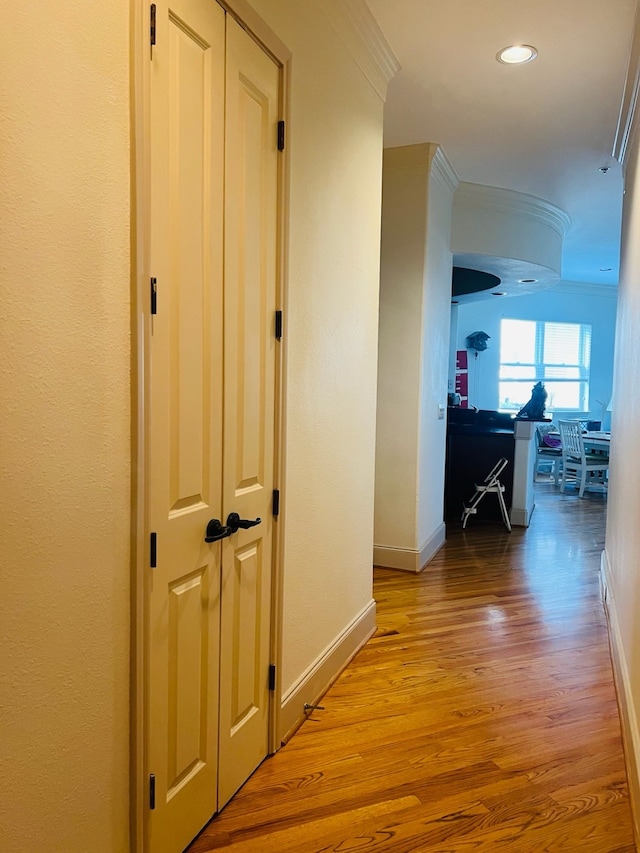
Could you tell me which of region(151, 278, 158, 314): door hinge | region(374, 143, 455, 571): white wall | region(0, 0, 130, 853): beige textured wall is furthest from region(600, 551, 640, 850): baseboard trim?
region(151, 278, 158, 314): door hinge

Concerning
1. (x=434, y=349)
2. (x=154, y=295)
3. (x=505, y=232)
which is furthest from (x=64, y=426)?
(x=505, y=232)

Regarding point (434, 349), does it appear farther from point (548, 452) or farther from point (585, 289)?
point (585, 289)

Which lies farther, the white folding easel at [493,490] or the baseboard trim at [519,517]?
the baseboard trim at [519,517]

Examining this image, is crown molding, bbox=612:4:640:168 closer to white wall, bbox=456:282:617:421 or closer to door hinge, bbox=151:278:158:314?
door hinge, bbox=151:278:158:314

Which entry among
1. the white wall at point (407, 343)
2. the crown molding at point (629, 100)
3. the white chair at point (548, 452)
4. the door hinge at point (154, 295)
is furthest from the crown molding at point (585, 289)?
the door hinge at point (154, 295)

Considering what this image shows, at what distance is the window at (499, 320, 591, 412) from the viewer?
10.5 metres

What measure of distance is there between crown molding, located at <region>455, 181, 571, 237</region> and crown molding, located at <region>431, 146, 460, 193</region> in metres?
0.15

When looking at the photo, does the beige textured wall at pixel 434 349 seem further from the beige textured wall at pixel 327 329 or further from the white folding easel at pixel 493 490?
the beige textured wall at pixel 327 329

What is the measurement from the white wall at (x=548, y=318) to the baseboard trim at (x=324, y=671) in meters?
7.35

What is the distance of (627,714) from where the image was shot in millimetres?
2477

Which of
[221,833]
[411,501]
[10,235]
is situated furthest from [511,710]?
[10,235]

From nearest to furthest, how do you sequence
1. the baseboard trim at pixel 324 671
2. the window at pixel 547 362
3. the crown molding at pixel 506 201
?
the baseboard trim at pixel 324 671 < the crown molding at pixel 506 201 < the window at pixel 547 362

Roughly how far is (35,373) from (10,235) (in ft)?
0.84

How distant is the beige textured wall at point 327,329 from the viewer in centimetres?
238
